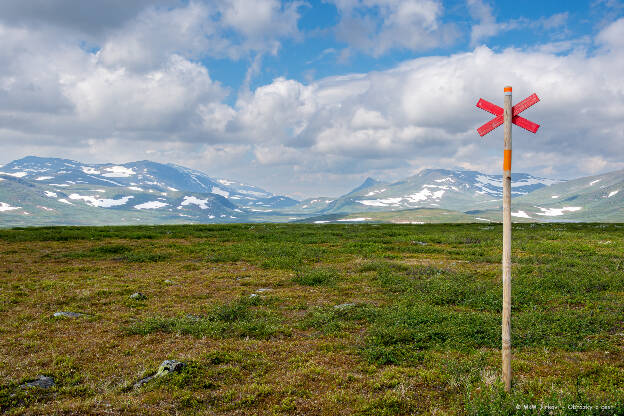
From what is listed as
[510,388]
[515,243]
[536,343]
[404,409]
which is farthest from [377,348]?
[515,243]

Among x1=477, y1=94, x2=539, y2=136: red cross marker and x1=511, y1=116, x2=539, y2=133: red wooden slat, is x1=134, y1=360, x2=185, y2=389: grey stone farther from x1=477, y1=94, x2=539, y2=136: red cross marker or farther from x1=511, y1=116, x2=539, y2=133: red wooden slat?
x1=511, y1=116, x2=539, y2=133: red wooden slat

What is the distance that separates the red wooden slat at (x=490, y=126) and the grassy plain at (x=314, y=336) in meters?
6.86

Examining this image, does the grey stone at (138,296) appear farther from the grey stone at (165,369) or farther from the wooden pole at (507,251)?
the wooden pole at (507,251)

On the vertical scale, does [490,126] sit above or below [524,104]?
below

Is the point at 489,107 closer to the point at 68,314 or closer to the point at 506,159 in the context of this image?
the point at 506,159

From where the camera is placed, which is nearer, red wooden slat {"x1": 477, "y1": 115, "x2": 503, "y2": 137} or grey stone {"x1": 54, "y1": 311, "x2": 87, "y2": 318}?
red wooden slat {"x1": 477, "y1": 115, "x2": 503, "y2": 137}

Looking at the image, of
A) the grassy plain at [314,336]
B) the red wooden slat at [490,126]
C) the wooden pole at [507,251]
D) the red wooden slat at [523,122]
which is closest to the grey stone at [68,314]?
the grassy plain at [314,336]

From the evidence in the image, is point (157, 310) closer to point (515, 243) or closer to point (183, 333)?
point (183, 333)

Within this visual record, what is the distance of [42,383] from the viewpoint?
35.1 feet

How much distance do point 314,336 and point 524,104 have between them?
10.7 metres

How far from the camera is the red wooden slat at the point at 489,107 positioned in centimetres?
1047

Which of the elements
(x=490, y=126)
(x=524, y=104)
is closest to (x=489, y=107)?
(x=490, y=126)

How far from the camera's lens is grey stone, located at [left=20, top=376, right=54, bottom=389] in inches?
415

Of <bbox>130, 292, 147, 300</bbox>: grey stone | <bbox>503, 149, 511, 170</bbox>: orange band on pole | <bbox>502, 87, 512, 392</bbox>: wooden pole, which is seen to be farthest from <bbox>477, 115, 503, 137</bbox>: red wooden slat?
<bbox>130, 292, 147, 300</bbox>: grey stone
